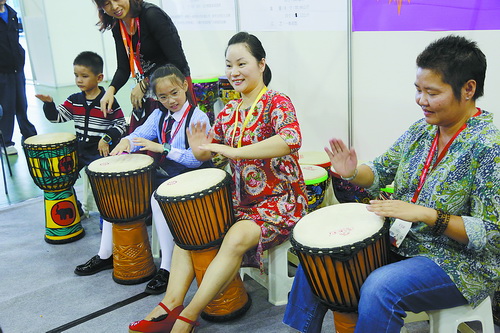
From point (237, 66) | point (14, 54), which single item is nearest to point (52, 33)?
point (14, 54)

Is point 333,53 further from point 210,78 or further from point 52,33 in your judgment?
point 52,33

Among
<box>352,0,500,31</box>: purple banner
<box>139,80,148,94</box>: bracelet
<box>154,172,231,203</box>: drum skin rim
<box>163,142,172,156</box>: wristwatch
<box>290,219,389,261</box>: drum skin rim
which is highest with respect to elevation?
<box>352,0,500,31</box>: purple banner

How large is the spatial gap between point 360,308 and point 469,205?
1.60 ft

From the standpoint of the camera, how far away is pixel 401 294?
161 cm

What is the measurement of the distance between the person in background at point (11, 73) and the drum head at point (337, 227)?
419 centimetres

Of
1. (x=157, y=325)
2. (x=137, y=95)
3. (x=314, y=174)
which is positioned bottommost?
(x=157, y=325)

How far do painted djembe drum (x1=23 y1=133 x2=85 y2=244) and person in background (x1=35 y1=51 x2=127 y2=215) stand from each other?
0.07 meters

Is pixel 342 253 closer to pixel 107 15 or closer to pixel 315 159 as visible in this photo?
pixel 315 159

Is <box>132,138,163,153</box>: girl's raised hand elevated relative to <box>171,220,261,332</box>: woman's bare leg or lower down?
elevated

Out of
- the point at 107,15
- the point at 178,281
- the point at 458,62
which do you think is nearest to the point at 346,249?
the point at 458,62

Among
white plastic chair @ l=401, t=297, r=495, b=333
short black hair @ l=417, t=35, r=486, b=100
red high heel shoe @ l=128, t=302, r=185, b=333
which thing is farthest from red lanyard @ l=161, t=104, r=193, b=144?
white plastic chair @ l=401, t=297, r=495, b=333

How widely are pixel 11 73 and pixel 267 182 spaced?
12.4ft

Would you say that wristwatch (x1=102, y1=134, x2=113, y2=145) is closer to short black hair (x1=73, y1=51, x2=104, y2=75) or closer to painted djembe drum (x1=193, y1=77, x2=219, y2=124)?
short black hair (x1=73, y1=51, x2=104, y2=75)

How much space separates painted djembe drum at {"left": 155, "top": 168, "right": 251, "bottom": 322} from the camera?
7.29 feet
